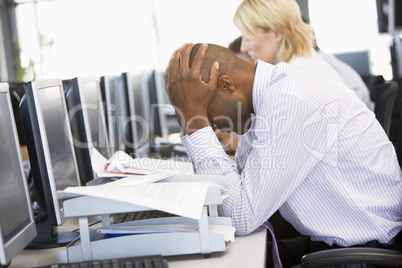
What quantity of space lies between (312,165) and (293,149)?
82 millimetres

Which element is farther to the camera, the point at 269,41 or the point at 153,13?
the point at 153,13

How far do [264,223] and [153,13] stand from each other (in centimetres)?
844

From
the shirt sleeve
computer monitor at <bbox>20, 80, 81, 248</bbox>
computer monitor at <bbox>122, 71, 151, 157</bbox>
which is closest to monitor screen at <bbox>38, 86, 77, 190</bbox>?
computer monitor at <bbox>20, 80, 81, 248</bbox>

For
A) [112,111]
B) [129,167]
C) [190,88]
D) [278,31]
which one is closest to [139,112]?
[112,111]

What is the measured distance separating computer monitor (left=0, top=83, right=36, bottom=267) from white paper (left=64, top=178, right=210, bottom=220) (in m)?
0.15

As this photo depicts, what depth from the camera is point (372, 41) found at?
8.65m

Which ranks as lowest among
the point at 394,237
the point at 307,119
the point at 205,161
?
the point at 394,237

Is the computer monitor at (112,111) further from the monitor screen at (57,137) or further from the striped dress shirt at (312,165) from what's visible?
the striped dress shirt at (312,165)

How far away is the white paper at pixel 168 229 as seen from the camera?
122 centimetres

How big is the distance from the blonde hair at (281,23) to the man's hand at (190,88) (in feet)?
5.81

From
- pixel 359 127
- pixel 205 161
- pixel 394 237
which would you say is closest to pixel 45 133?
pixel 205 161

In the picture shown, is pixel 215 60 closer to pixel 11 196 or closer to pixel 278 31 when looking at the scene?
pixel 11 196

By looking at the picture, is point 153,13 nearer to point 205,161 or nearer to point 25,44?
point 25,44

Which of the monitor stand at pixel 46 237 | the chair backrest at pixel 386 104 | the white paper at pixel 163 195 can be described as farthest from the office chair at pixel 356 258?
the chair backrest at pixel 386 104
